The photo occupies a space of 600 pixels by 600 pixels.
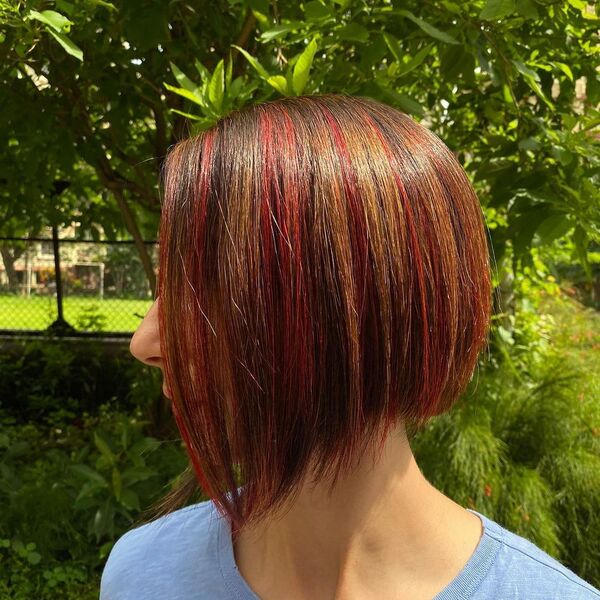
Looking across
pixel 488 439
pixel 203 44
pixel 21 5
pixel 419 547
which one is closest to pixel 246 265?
pixel 419 547

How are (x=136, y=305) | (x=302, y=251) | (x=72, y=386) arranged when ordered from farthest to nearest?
(x=136, y=305), (x=72, y=386), (x=302, y=251)

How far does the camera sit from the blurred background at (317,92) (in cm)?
171

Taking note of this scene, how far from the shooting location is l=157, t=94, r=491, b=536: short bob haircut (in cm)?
76

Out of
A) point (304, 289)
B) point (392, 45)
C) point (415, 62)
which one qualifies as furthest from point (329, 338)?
point (392, 45)

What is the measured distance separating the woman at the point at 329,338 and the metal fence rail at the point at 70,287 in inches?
204

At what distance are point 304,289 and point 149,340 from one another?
0.26m

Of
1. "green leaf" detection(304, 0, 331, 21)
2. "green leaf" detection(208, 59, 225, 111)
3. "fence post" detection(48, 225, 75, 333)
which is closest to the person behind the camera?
"green leaf" detection(208, 59, 225, 111)

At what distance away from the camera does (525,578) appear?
833 mm

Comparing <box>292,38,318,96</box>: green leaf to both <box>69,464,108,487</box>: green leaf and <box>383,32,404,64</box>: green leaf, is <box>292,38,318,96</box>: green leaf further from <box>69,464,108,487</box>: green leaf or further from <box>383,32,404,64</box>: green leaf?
<box>69,464,108,487</box>: green leaf

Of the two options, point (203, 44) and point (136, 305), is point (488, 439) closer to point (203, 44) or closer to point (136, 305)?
point (203, 44)

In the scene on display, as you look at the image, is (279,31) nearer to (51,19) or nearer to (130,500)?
(51,19)

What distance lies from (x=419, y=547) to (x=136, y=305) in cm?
547

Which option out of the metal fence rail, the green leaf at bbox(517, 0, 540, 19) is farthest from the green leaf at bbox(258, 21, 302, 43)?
the metal fence rail

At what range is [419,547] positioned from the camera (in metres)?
0.86
